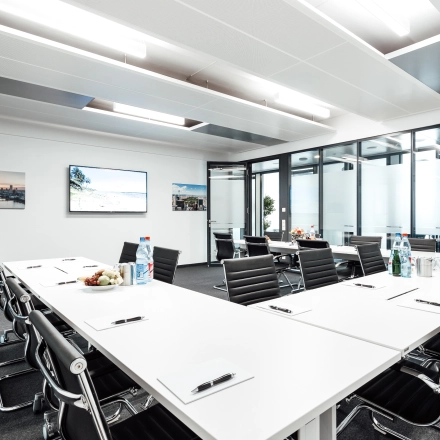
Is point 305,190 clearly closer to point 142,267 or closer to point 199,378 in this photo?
point 142,267

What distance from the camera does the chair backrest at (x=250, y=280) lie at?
2.18 m

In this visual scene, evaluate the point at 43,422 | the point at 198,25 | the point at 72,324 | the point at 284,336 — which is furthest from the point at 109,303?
the point at 198,25

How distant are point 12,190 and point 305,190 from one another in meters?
5.36

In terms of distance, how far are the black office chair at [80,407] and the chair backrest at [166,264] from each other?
5.30 feet

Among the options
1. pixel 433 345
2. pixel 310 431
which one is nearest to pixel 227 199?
pixel 433 345

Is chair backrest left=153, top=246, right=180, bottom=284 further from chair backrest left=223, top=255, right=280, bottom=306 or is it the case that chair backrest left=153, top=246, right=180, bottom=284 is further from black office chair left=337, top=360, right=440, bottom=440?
black office chair left=337, top=360, right=440, bottom=440

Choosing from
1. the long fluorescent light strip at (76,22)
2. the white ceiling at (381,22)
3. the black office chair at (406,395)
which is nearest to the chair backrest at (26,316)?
the black office chair at (406,395)

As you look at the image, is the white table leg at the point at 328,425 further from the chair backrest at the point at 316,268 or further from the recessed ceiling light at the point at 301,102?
the recessed ceiling light at the point at 301,102

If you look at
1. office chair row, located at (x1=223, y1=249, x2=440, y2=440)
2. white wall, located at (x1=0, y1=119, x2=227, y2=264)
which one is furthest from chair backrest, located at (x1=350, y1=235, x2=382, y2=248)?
white wall, located at (x1=0, y1=119, x2=227, y2=264)

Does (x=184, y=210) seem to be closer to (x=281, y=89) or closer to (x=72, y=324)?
(x=281, y=89)

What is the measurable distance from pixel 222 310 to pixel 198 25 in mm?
2294

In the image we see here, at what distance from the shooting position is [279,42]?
2.97 metres

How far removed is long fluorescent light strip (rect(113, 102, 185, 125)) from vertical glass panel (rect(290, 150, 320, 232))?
2611mm

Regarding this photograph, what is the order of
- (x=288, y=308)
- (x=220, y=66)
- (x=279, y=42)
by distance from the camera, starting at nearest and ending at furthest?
1. (x=288, y=308)
2. (x=279, y=42)
3. (x=220, y=66)
